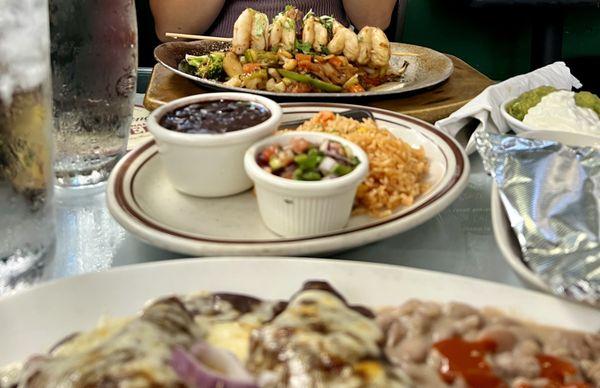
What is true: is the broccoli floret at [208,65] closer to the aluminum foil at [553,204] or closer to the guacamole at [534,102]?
the guacamole at [534,102]

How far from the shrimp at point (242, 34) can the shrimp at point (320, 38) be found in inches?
11.2

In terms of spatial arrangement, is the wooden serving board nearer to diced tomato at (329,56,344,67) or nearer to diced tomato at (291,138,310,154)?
diced tomato at (329,56,344,67)

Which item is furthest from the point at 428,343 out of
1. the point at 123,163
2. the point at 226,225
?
the point at 123,163

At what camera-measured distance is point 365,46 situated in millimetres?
2766

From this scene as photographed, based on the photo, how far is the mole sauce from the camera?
61.2 inches

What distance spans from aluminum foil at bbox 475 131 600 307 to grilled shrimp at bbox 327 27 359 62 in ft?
4.00

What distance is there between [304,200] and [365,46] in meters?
1.57

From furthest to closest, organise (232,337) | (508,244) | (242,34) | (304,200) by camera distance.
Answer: (242,34) → (304,200) → (508,244) → (232,337)

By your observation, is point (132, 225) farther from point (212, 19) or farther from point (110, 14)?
point (212, 19)

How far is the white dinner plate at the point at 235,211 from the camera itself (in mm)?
1263

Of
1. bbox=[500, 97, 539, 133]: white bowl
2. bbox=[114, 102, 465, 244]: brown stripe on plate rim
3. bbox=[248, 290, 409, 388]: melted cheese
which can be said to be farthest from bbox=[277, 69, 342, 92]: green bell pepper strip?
bbox=[248, 290, 409, 388]: melted cheese

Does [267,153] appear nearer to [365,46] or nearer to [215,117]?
[215,117]

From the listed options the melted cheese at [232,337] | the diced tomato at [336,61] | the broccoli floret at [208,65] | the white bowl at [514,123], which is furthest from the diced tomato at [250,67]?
the melted cheese at [232,337]

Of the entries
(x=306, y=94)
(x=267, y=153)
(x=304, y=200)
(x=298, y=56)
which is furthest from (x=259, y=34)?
(x=304, y=200)
